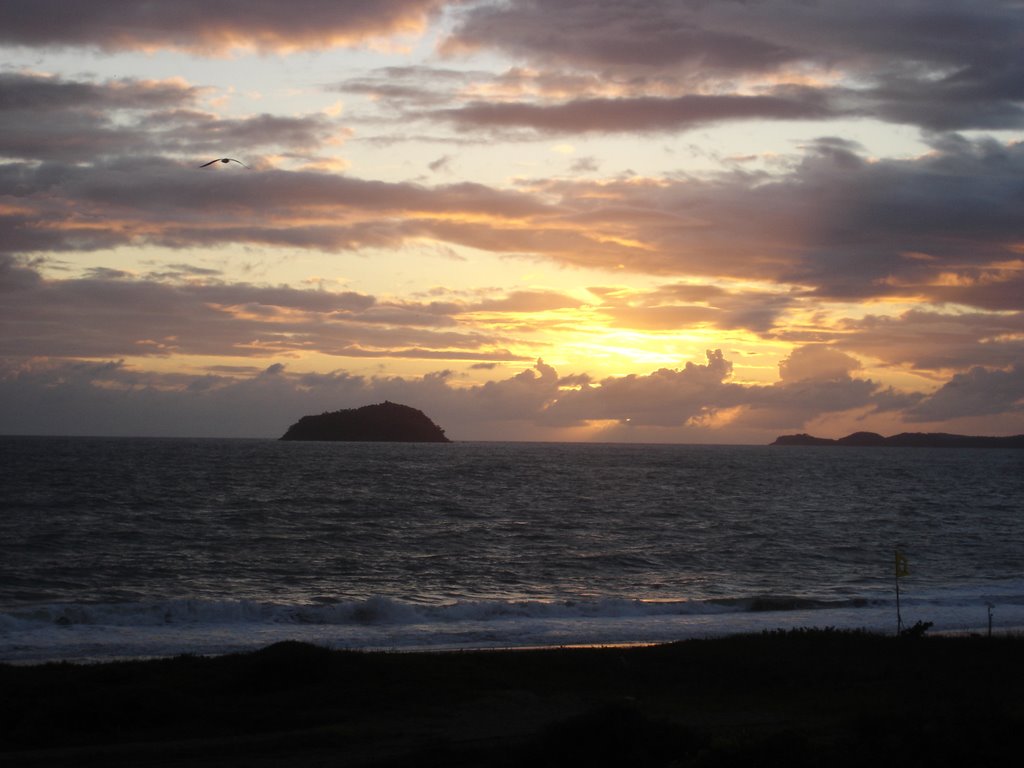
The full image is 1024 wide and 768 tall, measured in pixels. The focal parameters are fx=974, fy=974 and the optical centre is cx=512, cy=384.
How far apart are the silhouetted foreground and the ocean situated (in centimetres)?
599

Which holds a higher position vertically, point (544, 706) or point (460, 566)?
point (544, 706)

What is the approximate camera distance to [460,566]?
42469mm

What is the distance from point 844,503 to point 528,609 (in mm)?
57656

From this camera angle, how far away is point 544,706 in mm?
17438

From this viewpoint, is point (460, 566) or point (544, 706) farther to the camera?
point (460, 566)

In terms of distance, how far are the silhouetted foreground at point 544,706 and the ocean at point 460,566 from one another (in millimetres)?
5988

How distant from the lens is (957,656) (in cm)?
2180

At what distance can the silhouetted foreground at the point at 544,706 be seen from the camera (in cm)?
1263

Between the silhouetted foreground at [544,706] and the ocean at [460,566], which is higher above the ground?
the silhouetted foreground at [544,706]

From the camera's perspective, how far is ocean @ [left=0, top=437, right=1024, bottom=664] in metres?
29.0

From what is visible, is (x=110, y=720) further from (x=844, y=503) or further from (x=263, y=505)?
(x=844, y=503)

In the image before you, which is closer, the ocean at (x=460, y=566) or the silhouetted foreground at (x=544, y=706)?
the silhouetted foreground at (x=544, y=706)

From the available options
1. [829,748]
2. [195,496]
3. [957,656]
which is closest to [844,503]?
[195,496]

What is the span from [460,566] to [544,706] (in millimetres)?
25285
